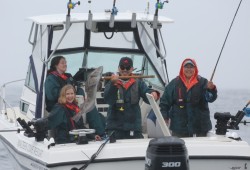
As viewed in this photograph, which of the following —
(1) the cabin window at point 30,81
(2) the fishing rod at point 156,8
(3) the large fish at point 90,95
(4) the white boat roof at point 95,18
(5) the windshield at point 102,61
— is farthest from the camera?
(5) the windshield at point 102,61

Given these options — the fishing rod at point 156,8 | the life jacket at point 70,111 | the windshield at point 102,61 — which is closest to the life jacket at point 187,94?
the life jacket at point 70,111

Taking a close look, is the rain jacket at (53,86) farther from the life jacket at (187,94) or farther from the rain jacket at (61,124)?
the life jacket at (187,94)

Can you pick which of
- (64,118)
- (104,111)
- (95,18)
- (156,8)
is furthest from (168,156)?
(104,111)

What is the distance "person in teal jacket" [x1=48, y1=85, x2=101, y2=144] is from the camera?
7473 mm

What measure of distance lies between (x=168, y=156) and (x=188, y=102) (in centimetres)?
157

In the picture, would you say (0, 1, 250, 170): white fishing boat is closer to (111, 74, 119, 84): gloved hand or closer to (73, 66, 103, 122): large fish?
(73, 66, 103, 122): large fish

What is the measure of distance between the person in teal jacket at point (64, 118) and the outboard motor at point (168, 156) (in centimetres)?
155

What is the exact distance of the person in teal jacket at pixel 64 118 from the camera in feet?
24.5

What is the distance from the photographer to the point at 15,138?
8102mm

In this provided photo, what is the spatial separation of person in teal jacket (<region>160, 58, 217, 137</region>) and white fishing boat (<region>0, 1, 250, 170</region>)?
0.21 meters

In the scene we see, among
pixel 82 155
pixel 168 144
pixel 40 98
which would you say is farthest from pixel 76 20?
pixel 168 144

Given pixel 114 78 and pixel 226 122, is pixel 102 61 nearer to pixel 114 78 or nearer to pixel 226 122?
pixel 114 78

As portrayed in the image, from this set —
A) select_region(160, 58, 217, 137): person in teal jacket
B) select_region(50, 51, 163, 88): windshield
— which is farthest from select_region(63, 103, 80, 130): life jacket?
select_region(50, 51, 163, 88): windshield

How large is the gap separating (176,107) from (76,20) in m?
1.58
